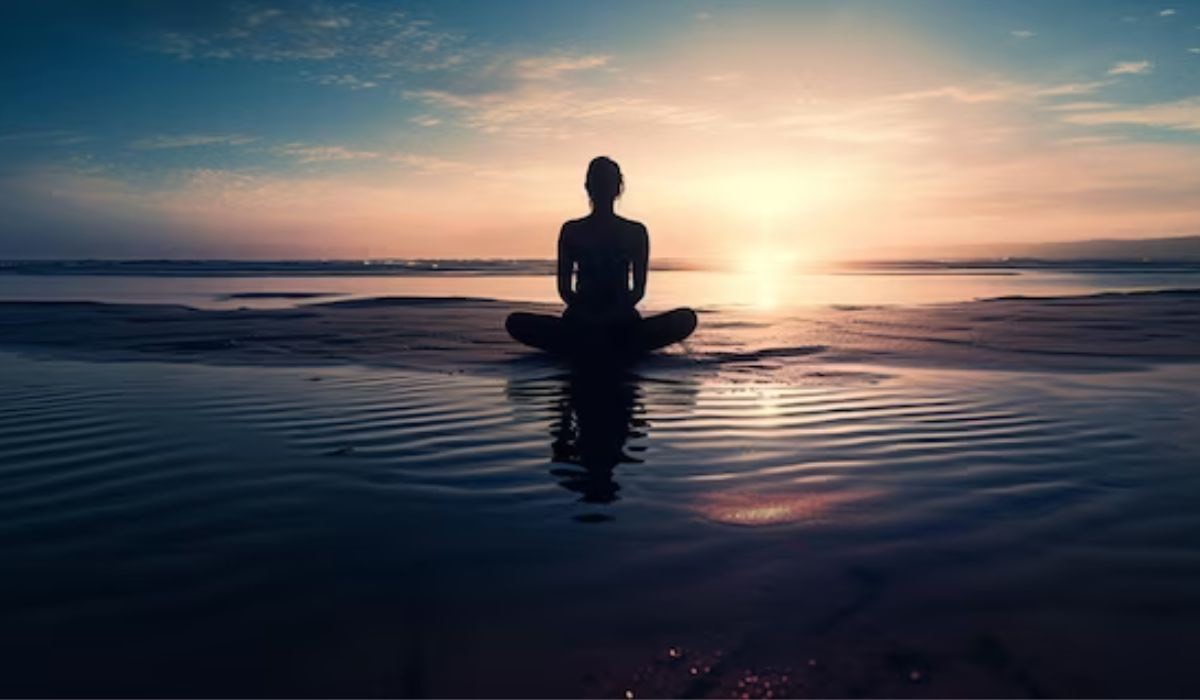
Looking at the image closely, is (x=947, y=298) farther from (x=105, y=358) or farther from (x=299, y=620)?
(x=299, y=620)

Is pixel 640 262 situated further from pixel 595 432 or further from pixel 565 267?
pixel 595 432

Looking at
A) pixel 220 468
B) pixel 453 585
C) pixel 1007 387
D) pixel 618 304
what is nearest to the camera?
pixel 453 585

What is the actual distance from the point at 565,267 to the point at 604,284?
0.68 m

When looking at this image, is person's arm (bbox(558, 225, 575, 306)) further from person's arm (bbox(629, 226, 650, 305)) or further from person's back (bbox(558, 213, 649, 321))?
person's arm (bbox(629, 226, 650, 305))

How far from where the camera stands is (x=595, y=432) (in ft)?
23.3

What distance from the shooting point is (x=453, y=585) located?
143 inches

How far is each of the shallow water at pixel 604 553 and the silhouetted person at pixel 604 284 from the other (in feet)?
14.1

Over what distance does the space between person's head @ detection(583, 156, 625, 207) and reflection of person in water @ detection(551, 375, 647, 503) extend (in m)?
A: 3.17

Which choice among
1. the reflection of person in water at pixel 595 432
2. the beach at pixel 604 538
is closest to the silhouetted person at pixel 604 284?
the reflection of person in water at pixel 595 432

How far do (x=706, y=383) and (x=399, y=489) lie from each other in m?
5.43

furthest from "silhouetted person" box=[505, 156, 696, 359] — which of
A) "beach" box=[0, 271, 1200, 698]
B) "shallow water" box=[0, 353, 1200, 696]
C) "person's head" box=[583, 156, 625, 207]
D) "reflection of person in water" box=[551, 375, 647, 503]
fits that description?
"shallow water" box=[0, 353, 1200, 696]

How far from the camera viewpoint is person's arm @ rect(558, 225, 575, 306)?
12234 millimetres

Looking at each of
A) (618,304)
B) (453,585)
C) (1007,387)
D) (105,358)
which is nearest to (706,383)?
(618,304)

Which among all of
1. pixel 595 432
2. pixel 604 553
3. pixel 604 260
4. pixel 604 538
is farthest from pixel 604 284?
pixel 604 553
